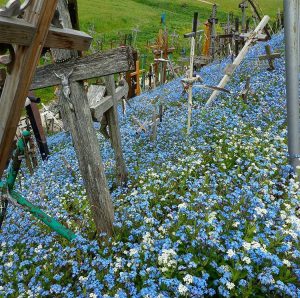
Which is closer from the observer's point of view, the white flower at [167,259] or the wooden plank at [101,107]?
the white flower at [167,259]

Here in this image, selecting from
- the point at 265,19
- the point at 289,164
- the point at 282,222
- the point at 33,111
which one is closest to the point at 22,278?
the point at 282,222

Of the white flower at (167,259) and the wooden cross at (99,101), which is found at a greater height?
the wooden cross at (99,101)

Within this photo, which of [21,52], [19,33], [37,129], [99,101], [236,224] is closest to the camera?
[19,33]

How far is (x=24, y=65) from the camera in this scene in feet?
8.24

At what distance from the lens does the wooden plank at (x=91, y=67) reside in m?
3.70

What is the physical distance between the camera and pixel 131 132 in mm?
9156

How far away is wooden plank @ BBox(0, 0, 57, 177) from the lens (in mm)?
2473

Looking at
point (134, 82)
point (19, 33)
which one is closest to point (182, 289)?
point (19, 33)

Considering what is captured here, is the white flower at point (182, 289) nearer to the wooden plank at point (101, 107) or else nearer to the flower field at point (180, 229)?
the flower field at point (180, 229)

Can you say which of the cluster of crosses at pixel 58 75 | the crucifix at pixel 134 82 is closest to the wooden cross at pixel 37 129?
the cluster of crosses at pixel 58 75

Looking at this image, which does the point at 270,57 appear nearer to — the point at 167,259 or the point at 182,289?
the point at 167,259

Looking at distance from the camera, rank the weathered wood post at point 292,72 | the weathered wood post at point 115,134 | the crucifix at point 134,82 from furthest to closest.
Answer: the crucifix at point 134,82, the weathered wood post at point 115,134, the weathered wood post at point 292,72

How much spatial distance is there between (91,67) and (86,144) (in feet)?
3.12

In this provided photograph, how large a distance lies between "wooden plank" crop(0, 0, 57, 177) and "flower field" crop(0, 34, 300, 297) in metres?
1.91
